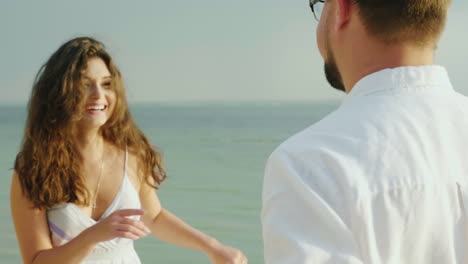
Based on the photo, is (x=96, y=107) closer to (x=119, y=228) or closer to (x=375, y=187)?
(x=119, y=228)

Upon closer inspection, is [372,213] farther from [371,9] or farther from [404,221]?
[371,9]

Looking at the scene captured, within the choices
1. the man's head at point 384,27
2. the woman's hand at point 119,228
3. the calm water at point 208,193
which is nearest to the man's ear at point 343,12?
the man's head at point 384,27

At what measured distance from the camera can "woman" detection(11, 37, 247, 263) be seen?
110 inches

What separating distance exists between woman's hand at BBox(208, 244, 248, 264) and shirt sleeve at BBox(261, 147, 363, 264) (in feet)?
6.41

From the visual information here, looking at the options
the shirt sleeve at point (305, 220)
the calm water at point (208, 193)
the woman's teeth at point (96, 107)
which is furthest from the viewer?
the calm water at point (208, 193)

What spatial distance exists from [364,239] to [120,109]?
7.89ft

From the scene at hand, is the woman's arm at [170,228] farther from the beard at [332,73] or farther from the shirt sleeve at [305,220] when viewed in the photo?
the shirt sleeve at [305,220]

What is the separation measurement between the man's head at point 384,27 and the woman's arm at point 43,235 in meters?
1.63

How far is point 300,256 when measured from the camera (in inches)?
37.0

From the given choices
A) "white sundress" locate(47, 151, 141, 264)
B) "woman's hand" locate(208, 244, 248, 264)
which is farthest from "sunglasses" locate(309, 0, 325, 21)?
"white sundress" locate(47, 151, 141, 264)

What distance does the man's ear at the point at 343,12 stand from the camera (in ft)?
3.76

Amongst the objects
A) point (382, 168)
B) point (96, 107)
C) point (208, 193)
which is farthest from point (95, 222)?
point (208, 193)

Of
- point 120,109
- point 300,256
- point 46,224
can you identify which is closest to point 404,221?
point 300,256

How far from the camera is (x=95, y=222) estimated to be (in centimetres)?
295
